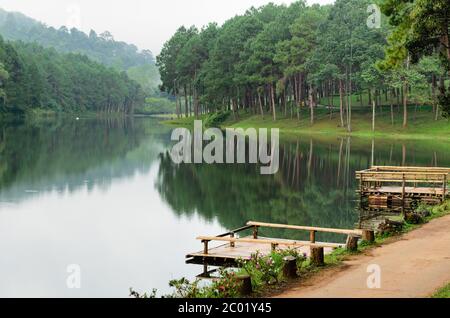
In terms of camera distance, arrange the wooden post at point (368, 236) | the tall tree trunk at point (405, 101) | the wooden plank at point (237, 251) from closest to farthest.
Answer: the wooden post at point (368, 236) → the wooden plank at point (237, 251) → the tall tree trunk at point (405, 101)

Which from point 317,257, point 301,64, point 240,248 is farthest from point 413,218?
point 301,64

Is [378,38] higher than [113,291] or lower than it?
higher

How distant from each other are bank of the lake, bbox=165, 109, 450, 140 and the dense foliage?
47.7 inches

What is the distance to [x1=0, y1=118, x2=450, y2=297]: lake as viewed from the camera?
19.8 meters

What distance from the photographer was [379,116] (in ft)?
284

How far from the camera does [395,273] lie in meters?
15.4

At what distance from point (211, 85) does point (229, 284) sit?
97.8m

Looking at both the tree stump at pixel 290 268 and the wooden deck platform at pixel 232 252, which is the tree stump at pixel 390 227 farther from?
the tree stump at pixel 290 268

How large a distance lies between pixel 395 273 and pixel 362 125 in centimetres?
6997

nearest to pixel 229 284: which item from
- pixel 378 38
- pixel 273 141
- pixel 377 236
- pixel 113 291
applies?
pixel 113 291

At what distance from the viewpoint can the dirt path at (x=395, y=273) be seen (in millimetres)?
13656

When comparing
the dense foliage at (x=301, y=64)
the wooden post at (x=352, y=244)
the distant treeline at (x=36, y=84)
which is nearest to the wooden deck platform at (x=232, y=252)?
the wooden post at (x=352, y=244)

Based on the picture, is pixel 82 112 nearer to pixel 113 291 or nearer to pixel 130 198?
pixel 130 198

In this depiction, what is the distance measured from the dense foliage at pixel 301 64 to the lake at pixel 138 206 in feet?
54.8
